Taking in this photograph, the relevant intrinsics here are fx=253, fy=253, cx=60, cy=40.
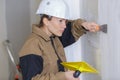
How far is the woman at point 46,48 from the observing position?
1.33 metres

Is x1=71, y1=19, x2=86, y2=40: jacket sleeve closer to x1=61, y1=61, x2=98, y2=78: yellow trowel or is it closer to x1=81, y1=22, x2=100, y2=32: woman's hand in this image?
x1=81, y1=22, x2=100, y2=32: woman's hand

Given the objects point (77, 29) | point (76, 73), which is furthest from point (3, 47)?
point (76, 73)

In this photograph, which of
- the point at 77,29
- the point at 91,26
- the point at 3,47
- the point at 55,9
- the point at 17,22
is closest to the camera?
the point at 55,9

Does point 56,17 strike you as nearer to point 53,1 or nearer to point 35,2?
point 53,1

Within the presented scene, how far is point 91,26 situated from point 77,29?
0.55ft

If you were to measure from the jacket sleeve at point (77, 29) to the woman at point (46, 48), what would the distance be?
69 mm

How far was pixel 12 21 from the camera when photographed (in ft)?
9.04

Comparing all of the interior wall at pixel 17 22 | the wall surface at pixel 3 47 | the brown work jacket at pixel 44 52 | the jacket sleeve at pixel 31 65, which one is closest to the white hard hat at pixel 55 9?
the brown work jacket at pixel 44 52

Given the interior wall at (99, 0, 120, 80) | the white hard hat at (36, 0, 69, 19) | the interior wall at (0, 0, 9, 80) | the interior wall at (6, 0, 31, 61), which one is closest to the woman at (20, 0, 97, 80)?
the white hard hat at (36, 0, 69, 19)

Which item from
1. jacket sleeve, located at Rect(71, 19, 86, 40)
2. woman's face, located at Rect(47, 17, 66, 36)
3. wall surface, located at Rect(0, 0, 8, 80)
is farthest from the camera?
wall surface, located at Rect(0, 0, 8, 80)

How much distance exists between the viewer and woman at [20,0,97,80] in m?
1.33

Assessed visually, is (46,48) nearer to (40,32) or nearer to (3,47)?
(40,32)

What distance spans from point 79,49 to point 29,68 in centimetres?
52

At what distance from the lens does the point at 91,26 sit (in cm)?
150
